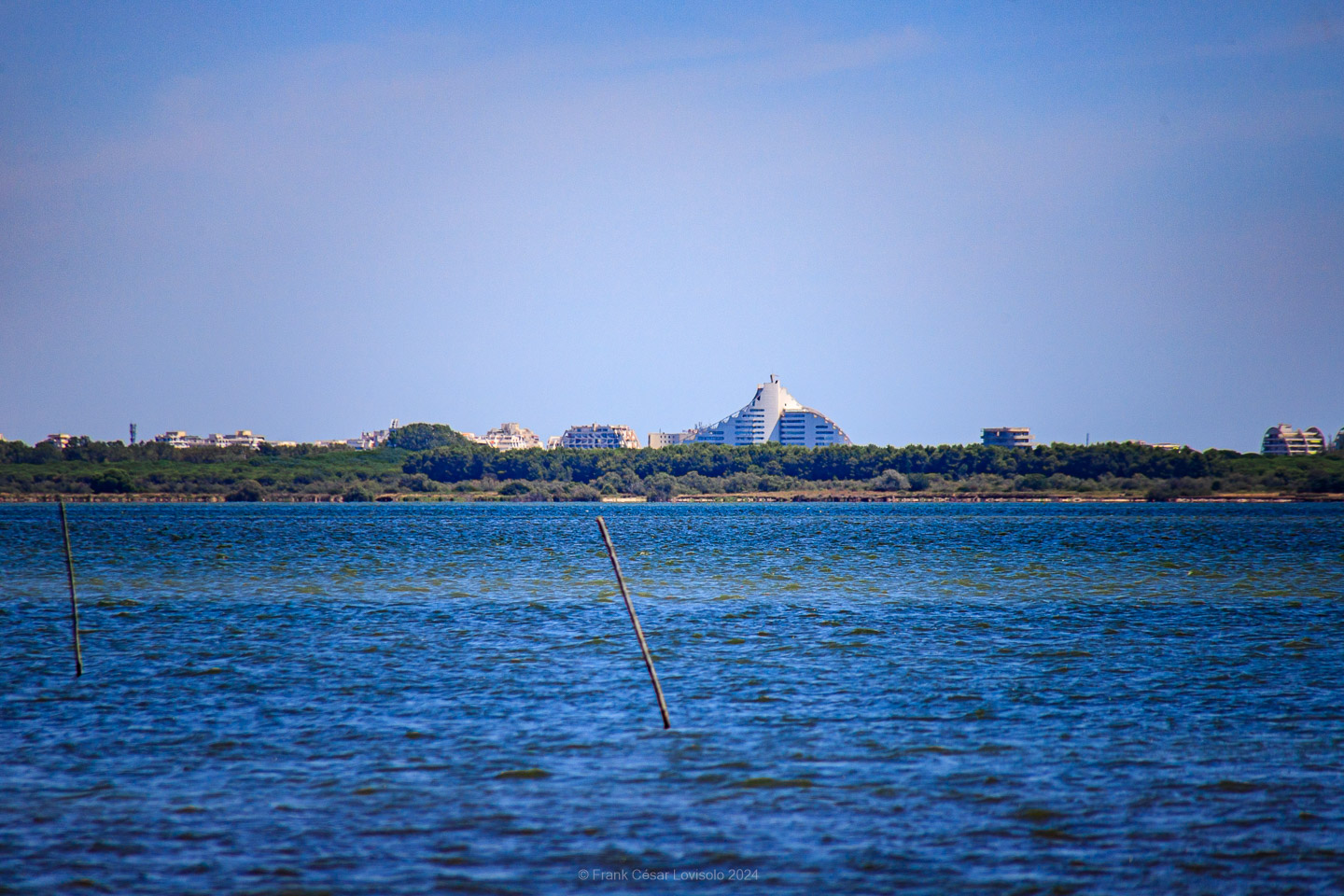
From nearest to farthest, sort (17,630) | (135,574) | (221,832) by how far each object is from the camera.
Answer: (221,832) → (17,630) → (135,574)

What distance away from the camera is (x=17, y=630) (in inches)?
1286

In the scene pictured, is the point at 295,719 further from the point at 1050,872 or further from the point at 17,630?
the point at 17,630

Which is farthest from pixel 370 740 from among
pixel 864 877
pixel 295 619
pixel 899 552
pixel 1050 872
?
pixel 899 552

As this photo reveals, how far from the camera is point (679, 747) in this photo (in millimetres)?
17938

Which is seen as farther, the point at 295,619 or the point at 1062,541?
the point at 1062,541

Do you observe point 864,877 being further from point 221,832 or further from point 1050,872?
point 221,832

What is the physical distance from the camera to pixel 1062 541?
88750mm

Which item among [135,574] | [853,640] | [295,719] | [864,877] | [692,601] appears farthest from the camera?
[135,574]

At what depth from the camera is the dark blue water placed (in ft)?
41.6

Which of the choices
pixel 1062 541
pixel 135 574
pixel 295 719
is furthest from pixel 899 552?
pixel 295 719

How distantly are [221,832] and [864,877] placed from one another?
24.1ft

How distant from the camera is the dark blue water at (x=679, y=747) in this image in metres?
12.7

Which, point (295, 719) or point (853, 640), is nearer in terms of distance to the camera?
point (295, 719)

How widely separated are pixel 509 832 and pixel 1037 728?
9.60 metres
